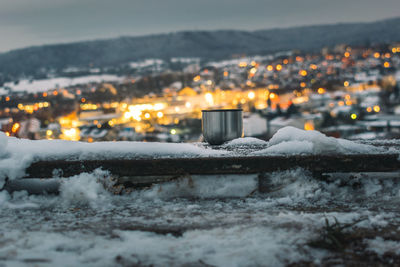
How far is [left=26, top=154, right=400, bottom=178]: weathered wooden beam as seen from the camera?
3016 millimetres

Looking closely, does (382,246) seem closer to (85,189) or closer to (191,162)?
(191,162)

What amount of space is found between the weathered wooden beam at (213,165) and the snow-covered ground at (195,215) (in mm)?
66

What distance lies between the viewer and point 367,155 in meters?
3.03

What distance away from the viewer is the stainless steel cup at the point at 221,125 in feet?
14.7

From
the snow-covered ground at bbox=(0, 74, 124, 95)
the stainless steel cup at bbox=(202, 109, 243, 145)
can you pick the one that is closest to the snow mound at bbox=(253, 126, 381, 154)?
the stainless steel cup at bbox=(202, 109, 243, 145)

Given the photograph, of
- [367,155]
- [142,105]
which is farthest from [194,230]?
[142,105]

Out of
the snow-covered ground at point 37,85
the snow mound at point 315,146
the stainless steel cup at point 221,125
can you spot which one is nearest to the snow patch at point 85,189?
the snow mound at point 315,146

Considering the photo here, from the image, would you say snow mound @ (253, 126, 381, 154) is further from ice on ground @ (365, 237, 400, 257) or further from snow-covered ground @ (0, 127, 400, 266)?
ice on ground @ (365, 237, 400, 257)

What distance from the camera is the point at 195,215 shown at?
254 centimetres

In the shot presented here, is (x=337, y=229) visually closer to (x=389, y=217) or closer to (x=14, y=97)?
(x=389, y=217)

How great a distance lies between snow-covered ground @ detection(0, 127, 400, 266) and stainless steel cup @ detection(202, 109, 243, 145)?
2.49 feet

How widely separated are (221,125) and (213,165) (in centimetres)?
153

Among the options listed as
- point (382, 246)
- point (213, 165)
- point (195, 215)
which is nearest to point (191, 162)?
point (213, 165)

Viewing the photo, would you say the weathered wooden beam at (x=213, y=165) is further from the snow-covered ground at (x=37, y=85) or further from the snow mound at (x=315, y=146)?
the snow-covered ground at (x=37, y=85)
